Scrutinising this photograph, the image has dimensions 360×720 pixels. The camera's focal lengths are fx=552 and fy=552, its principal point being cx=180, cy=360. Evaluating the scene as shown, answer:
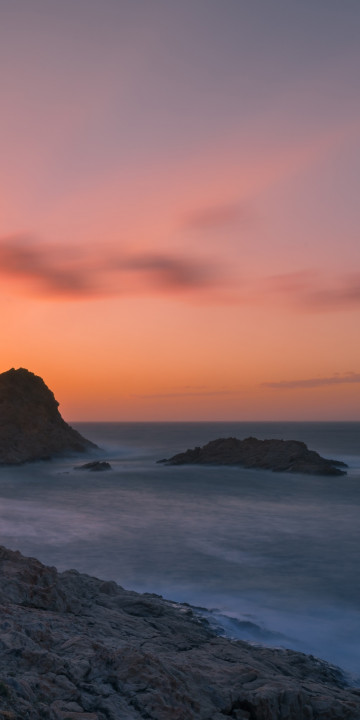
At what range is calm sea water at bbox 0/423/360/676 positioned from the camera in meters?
13.9

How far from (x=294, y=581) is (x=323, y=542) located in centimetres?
705

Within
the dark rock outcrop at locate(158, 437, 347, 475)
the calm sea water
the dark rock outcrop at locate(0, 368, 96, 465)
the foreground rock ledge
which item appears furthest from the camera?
the dark rock outcrop at locate(0, 368, 96, 465)

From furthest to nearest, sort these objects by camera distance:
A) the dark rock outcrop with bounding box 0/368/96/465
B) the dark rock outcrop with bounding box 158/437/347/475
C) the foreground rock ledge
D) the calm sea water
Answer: the dark rock outcrop with bounding box 0/368/96/465, the dark rock outcrop with bounding box 158/437/347/475, the calm sea water, the foreground rock ledge

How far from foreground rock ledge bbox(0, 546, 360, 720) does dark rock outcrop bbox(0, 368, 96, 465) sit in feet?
161

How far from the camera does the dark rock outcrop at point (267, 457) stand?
1928 inches

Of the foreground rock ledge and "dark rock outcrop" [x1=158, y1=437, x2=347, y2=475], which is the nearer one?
the foreground rock ledge

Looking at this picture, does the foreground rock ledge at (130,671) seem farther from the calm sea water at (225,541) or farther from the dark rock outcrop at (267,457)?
the dark rock outcrop at (267,457)

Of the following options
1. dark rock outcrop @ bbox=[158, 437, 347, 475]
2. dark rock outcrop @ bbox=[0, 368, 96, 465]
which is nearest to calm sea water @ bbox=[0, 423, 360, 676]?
dark rock outcrop @ bbox=[158, 437, 347, 475]

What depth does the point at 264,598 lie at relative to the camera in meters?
15.5

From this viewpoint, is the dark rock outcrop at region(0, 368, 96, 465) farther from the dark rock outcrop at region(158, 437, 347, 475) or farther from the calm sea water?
the dark rock outcrop at region(158, 437, 347, 475)

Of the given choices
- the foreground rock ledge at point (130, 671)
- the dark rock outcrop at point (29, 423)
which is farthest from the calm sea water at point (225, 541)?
the dark rock outcrop at point (29, 423)

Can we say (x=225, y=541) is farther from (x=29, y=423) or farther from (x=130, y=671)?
(x=29, y=423)

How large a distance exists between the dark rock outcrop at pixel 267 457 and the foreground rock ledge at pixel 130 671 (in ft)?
133

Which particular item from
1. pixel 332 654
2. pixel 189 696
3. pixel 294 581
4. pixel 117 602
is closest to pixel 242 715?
pixel 189 696
